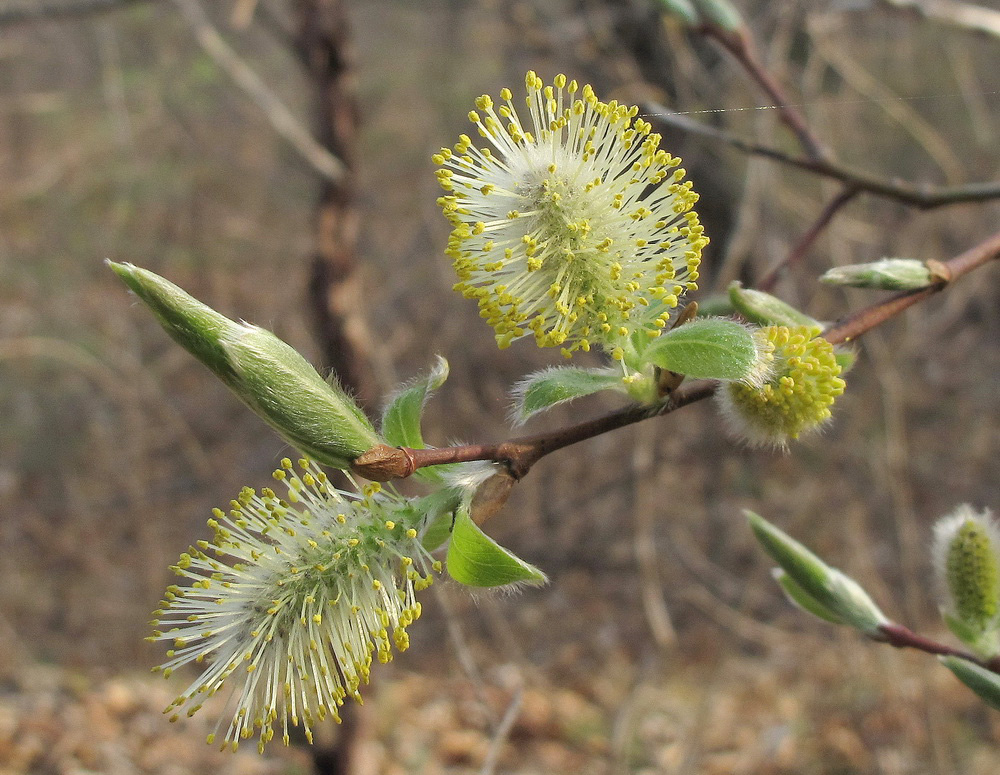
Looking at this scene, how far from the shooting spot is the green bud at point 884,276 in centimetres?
77

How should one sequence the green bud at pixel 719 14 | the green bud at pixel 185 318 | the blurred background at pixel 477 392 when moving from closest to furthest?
the green bud at pixel 185 318
the green bud at pixel 719 14
the blurred background at pixel 477 392

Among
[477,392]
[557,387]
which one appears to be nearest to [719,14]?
[557,387]

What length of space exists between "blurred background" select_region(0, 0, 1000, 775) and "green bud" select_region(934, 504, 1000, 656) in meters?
0.54

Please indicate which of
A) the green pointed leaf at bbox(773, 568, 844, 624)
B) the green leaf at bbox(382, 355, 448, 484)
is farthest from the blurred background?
the green pointed leaf at bbox(773, 568, 844, 624)

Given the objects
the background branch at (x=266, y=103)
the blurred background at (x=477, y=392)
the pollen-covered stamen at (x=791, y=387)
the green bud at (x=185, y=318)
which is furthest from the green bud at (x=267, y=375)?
the background branch at (x=266, y=103)

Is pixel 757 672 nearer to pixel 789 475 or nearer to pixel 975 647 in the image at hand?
pixel 789 475

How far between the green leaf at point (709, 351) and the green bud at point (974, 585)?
0.37m

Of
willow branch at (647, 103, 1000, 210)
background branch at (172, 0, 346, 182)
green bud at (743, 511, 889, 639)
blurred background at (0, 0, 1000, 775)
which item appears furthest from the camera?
blurred background at (0, 0, 1000, 775)

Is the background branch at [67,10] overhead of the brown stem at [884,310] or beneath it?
overhead

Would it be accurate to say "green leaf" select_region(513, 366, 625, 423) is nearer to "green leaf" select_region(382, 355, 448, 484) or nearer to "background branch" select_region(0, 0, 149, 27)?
"green leaf" select_region(382, 355, 448, 484)

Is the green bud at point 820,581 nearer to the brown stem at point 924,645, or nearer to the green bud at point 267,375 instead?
the brown stem at point 924,645

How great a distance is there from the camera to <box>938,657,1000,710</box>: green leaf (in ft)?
2.53

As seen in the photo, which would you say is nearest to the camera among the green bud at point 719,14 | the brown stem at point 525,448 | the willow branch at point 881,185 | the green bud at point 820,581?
the brown stem at point 525,448

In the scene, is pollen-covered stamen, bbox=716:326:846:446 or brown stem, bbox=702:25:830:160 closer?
pollen-covered stamen, bbox=716:326:846:446
